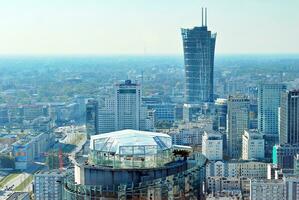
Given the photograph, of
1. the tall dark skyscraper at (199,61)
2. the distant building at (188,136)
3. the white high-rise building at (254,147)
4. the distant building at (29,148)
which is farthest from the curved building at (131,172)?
the tall dark skyscraper at (199,61)

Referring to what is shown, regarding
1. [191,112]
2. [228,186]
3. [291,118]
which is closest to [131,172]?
[228,186]

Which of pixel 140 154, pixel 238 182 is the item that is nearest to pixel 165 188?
pixel 140 154

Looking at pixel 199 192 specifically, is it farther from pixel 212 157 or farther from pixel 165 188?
pixel 212 157

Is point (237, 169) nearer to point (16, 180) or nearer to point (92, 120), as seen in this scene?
point (16, 180)

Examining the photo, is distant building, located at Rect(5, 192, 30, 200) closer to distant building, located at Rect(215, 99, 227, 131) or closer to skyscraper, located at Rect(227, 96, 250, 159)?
skyscraper, located at Rect(227, 96, 250, 159)

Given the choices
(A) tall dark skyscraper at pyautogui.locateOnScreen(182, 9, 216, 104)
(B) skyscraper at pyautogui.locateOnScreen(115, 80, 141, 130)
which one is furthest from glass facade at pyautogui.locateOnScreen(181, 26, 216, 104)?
(B) skyscraper at pyautogui.locateOnScreen(115, 80, 141, 130)

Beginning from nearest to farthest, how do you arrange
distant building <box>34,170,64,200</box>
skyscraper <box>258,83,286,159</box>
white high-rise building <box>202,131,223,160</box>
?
1. distant building <box>34,170,64,200</box>
2. white high-rise building <box>202,131,223,160</box>
3. skyscraper <box>258,83,286,159</box>
